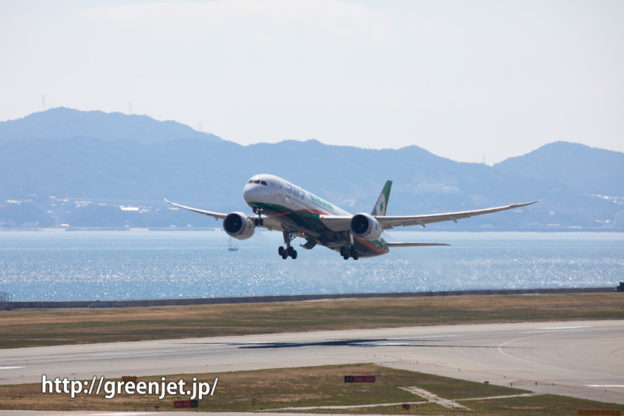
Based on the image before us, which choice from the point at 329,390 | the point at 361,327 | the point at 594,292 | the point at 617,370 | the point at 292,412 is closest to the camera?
the point at 292,412

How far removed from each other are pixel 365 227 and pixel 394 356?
12250 mm

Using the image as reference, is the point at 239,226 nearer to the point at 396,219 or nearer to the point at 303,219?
the point at 303,219

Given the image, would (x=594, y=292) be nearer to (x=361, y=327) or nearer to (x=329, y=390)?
(x=361, y=327)

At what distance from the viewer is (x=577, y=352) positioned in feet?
223

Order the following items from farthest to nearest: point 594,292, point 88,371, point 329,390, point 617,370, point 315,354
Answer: point 594,292 < point 315,354 < point 617,370 < point 88,371 < point 329,390

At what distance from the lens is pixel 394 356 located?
213ft

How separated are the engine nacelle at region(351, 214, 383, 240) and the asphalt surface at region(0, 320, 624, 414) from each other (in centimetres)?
903

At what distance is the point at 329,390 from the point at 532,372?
15616 millimetres

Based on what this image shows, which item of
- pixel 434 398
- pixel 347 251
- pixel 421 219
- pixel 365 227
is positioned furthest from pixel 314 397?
pixel 347 251

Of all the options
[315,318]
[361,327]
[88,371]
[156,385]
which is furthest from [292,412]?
[315,318]

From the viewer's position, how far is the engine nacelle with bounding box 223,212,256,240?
7338 centimetres

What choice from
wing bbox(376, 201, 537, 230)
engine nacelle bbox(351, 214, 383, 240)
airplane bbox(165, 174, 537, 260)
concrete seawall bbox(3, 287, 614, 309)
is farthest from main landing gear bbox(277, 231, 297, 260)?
concrete seawall bbox(3, 287, 614, 309)

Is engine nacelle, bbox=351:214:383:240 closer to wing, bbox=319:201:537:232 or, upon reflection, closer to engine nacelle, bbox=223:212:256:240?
wing, bbox=319:201:537:232

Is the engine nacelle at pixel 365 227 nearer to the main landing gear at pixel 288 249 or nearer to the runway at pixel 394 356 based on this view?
the main landing gear at pixel 288 249
